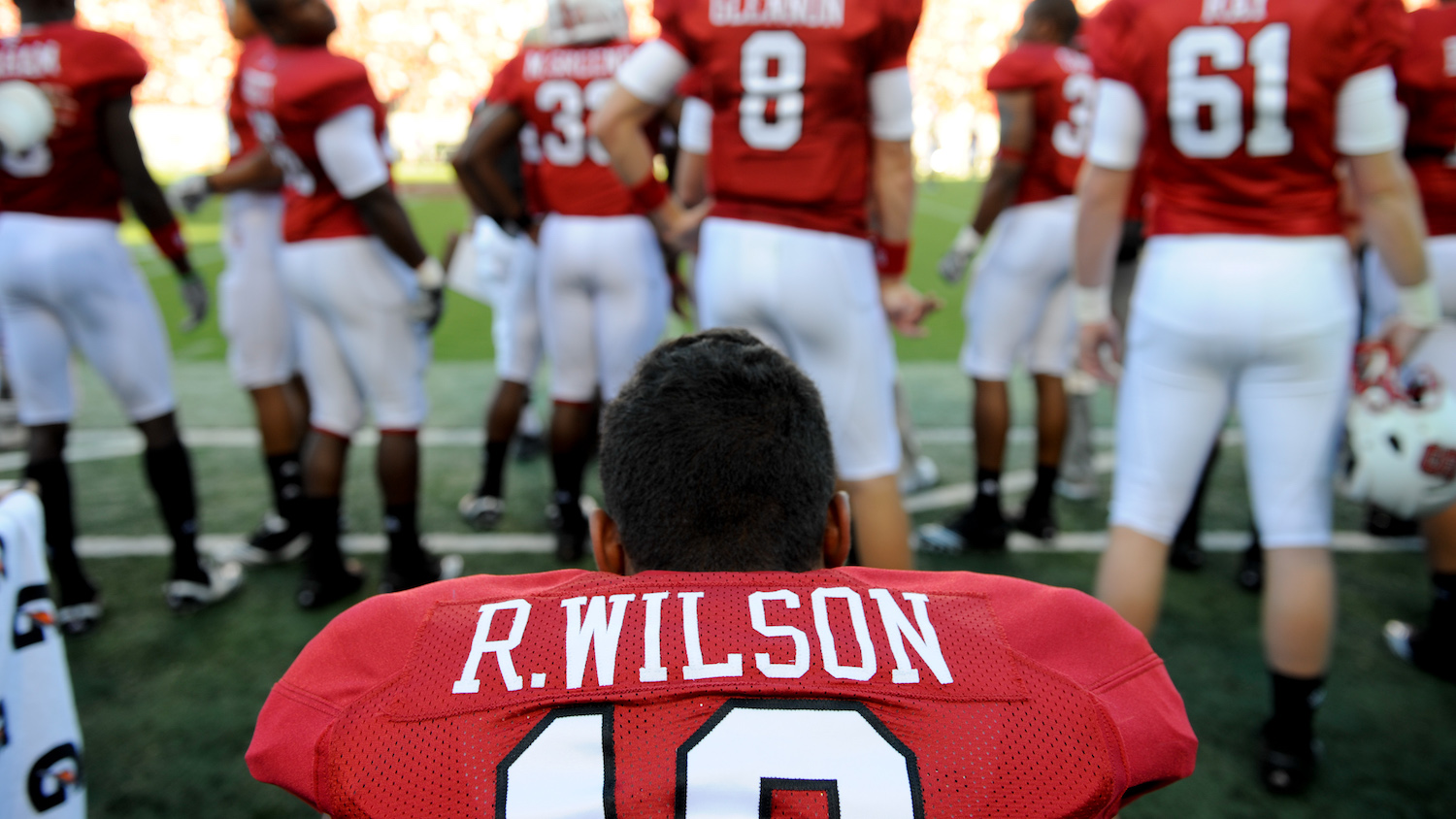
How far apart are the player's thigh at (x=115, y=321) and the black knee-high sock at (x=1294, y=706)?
3.44 meters

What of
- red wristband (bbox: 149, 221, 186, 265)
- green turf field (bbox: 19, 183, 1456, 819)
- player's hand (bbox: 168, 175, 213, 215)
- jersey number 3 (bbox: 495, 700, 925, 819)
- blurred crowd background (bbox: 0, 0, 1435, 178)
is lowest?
green turf field (bbox: 19, 183, 1456, 819)

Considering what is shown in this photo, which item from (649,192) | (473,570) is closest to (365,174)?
(649,192)

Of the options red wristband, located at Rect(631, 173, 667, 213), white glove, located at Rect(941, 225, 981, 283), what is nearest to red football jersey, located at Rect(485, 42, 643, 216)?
red wristband, located at Rect(631, 173, 667, 213)

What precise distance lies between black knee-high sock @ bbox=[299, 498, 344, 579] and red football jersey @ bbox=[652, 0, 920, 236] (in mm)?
1741

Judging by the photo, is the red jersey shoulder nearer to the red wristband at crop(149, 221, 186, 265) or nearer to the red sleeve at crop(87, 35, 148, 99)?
the red sleeve at crop(87, 35, 148, 99)

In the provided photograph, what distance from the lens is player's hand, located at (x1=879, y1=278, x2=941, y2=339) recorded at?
2689 mm

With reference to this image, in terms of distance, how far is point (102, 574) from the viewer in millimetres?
3553

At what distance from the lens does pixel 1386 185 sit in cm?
206

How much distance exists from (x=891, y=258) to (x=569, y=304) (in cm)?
138

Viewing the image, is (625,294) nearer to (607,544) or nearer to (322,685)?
(607,544)

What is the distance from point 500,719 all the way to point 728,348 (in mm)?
499

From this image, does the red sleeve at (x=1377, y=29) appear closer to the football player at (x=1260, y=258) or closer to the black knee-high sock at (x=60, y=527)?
the football player at (x=1260, y=258)

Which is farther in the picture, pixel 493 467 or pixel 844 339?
pixel 493 467

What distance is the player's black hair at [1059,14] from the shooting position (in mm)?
3514
